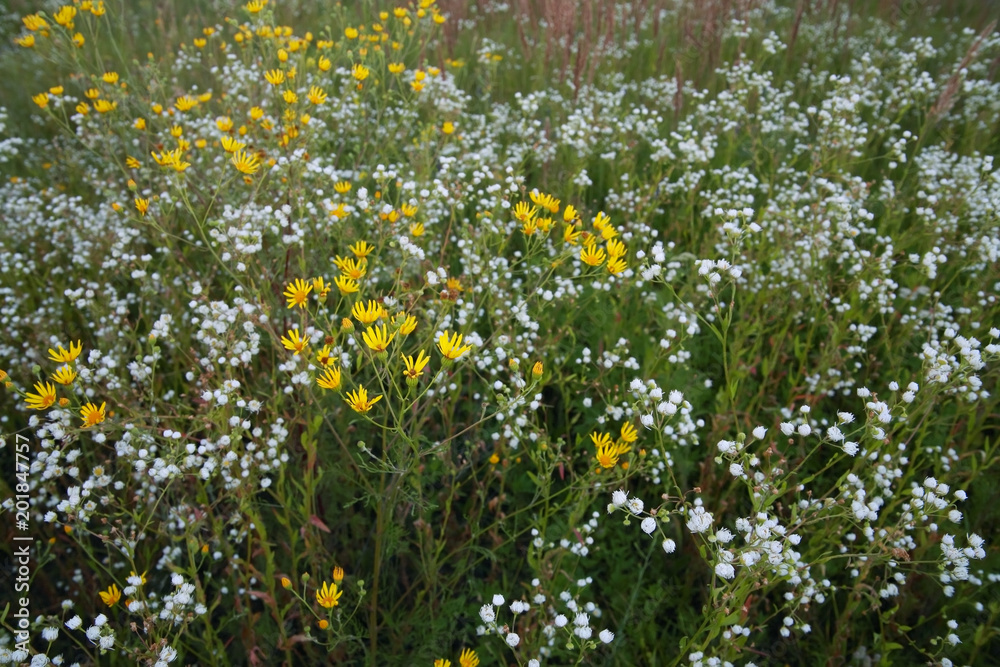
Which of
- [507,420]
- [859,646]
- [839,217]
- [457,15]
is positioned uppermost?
[457,15]

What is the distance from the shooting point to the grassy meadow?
1.62 meters

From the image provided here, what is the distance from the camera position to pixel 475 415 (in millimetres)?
2264

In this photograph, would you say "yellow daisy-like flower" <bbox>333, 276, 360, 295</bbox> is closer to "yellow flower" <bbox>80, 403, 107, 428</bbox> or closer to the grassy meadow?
the grassy meadow

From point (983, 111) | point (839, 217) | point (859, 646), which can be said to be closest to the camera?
point (859, 646)

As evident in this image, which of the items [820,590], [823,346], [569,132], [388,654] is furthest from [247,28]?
[820,590]

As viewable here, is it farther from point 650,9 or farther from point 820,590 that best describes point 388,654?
point 650,9

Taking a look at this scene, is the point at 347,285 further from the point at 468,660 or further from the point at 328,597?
the point at 468,660

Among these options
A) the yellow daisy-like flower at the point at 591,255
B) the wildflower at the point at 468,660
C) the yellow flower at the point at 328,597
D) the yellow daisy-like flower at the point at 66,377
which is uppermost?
the yellow daisy-like flower at the point at 591,255

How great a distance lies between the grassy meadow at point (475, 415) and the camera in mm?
1624

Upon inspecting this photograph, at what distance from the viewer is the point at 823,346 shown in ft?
7.88

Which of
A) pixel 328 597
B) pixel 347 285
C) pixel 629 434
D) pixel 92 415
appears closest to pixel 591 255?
pixel 629 434

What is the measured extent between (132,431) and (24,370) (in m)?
1.10

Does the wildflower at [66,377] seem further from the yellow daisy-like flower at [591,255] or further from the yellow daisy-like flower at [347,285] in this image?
the yellow daisy-like flower at [591,255]

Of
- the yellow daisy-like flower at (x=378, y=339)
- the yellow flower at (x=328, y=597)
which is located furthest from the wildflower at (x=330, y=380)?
the yellow flower at (x=328, y=597)
